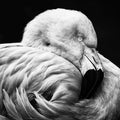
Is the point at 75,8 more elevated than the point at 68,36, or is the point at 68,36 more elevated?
the point at 68,36

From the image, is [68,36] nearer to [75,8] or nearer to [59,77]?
[59,77]

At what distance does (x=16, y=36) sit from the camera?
3.66 metres

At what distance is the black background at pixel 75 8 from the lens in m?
3.64

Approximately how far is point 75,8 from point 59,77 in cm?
160

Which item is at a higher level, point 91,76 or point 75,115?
point 91,76

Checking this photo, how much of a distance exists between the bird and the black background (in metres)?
1.41

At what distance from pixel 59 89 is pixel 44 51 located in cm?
19

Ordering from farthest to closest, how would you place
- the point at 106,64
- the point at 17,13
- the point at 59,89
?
the point at 17,13 → the point at 106,64 → the point at 59,89

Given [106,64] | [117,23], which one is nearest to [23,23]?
[117,23]

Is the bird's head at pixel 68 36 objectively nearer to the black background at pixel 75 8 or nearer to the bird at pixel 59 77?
the bird at pixel 59 77

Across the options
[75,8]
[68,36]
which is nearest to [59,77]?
[68,36]

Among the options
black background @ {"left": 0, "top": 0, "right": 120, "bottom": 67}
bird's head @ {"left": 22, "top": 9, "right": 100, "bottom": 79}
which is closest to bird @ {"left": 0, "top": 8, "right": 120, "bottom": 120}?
bird's head @ {"left": 22, "top": 9, "right": 100, "bottom": 79}

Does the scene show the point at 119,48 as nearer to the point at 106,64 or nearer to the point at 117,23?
the point at 117,23

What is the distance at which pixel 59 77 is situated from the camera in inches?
84.2
